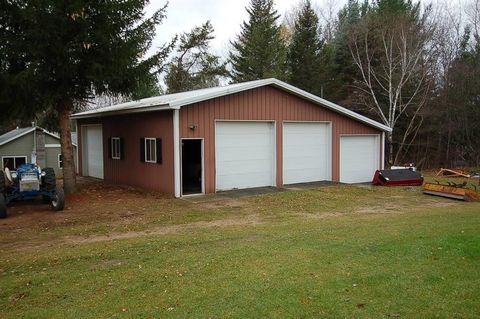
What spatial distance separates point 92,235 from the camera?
27.7 feet

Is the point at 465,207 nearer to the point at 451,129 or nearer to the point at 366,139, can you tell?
the point at 366,139

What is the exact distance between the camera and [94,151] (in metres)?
20.2

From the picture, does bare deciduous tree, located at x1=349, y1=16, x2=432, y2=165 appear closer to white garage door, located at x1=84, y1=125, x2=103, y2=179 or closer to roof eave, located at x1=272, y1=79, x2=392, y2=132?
roof eave, located at x1=272, y1=79, x2=392, y2=132

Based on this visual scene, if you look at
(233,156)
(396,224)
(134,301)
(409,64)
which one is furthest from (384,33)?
(134,301)

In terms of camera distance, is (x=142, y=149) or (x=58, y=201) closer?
(x=58, y=201)

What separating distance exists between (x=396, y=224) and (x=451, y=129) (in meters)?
20.1

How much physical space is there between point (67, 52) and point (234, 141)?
611 cm

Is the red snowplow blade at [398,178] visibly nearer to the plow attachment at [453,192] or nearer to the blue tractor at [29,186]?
the plow attachment at [453,192]

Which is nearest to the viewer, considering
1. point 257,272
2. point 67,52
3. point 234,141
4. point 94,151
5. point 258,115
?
point 257,272

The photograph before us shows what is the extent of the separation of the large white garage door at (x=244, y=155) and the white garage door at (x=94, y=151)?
721 cm

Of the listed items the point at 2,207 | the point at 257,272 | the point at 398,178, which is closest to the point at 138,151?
the point at 2,207

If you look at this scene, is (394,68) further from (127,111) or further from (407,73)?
(127,111)

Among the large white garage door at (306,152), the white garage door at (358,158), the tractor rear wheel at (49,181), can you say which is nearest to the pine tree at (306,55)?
the white garage door at (358,158)

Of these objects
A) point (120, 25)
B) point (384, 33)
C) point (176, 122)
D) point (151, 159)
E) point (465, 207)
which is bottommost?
point (465, 207)
